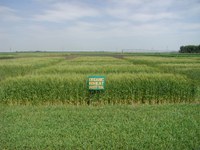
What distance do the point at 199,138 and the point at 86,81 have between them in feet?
20.3

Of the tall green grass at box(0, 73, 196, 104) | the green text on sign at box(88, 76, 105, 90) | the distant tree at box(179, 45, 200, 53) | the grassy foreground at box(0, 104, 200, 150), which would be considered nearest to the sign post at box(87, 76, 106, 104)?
the green text on sign at box(88, 76, 105, 90)

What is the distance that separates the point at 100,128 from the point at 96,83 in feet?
12.8

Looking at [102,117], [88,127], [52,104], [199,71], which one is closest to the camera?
[88,127]

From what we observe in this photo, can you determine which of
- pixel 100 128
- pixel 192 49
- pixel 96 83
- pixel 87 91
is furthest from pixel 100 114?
pixel 192 49

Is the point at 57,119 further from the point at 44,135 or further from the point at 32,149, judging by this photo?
the point at 32,149

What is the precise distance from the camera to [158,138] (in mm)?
6141

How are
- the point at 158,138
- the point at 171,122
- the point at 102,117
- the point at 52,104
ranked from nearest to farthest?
the point at 158,138
the point at 171,122
the point at 102,117
the point at 52,104

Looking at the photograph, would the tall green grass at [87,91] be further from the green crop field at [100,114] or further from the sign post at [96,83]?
the sign post at [96,83]

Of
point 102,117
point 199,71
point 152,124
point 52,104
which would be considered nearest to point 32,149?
point 102,117

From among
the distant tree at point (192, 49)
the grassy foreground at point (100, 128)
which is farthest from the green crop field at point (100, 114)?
the distant tree at point (192, 49)

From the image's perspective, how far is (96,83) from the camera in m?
10.6

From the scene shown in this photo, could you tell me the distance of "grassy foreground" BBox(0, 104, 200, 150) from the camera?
228 inches

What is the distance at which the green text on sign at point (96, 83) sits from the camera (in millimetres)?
10562

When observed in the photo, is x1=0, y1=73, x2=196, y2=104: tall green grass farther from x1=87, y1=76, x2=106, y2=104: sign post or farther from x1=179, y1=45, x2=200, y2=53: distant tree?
x1=179, y1=45, x2=200, y2=53: distant tree
